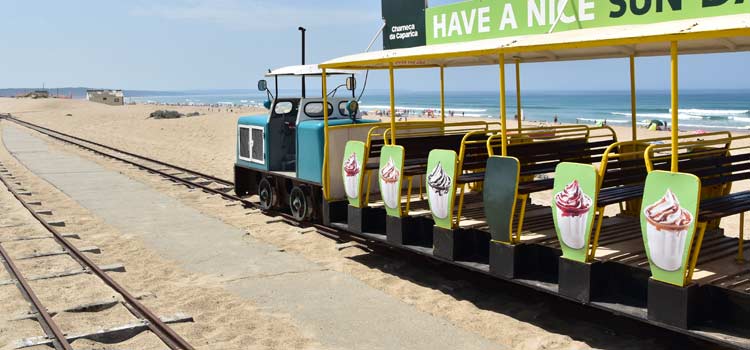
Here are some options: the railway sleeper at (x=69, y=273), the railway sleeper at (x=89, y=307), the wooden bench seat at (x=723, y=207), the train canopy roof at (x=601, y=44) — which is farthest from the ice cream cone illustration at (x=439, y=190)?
the railway sleeper at (x=69, y=273)

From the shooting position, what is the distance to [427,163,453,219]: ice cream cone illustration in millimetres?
7441

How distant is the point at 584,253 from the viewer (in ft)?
19.6

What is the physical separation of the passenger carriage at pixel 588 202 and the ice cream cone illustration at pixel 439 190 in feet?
0.04

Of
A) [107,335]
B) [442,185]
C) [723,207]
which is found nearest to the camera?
[723,207]

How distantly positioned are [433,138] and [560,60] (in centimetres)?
198

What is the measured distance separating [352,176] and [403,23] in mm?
2568

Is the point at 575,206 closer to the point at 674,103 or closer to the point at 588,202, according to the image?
the point at 588,202

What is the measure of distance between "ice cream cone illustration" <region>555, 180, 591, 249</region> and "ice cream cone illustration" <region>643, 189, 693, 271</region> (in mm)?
563

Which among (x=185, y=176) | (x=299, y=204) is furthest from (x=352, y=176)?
(x=185, y=176)

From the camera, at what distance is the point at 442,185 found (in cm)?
749

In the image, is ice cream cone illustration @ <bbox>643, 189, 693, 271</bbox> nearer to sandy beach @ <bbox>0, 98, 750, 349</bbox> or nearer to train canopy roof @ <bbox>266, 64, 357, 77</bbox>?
sandy beach @ <bbox>0, 98, 750, 349</bbox>

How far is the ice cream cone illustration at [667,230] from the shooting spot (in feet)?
17.2

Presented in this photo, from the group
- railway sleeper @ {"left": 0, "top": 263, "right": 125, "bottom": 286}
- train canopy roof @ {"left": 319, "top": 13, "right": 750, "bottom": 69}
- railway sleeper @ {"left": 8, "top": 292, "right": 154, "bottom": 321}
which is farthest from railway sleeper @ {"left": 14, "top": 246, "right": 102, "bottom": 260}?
train canopy roof @ {"left": 319, "top": 13, "right": 750, "bottom": 69}

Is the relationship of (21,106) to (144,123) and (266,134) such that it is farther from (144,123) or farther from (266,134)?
(266,134)
